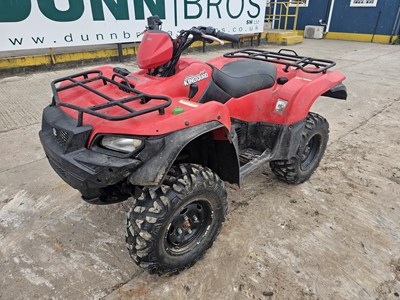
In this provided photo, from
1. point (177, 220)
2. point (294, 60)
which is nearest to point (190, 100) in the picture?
point (177, 220)

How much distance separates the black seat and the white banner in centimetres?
552

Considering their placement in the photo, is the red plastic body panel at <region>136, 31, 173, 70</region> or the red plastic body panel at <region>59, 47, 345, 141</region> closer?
the red plastic body panel at <region>59, 47, 345, 141</region>

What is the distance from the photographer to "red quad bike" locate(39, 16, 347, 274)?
163cm

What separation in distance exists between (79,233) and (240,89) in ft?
5.43

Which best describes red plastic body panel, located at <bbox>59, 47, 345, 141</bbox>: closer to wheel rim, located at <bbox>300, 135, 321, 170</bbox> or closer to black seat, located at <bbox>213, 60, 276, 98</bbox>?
black seat, located at <bbox>213, 60, 276, 98</bbox>

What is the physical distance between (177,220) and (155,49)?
113 cm

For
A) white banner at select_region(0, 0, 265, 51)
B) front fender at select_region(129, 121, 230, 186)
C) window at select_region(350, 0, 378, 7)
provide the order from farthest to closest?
window at select_region(350, 0, 378, 7)
white banner at select_region(0, 0, 265, 51)
front fender at select_region(129, 121, 230, 186)

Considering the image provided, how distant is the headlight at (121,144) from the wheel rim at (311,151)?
191cm

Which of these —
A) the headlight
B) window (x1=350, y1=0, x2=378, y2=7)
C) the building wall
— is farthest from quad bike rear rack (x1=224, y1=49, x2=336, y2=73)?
window (x1=350, y1=0, x2=378, y2=7)

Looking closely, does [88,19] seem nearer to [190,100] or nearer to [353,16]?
[190,100]

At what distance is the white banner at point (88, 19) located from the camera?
20.4 feet

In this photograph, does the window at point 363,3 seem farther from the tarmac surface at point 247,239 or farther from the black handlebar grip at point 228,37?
the black handlebar grip at point 228,37

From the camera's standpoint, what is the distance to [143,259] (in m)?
1.79

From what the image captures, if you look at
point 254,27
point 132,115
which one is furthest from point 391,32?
point 132,115
